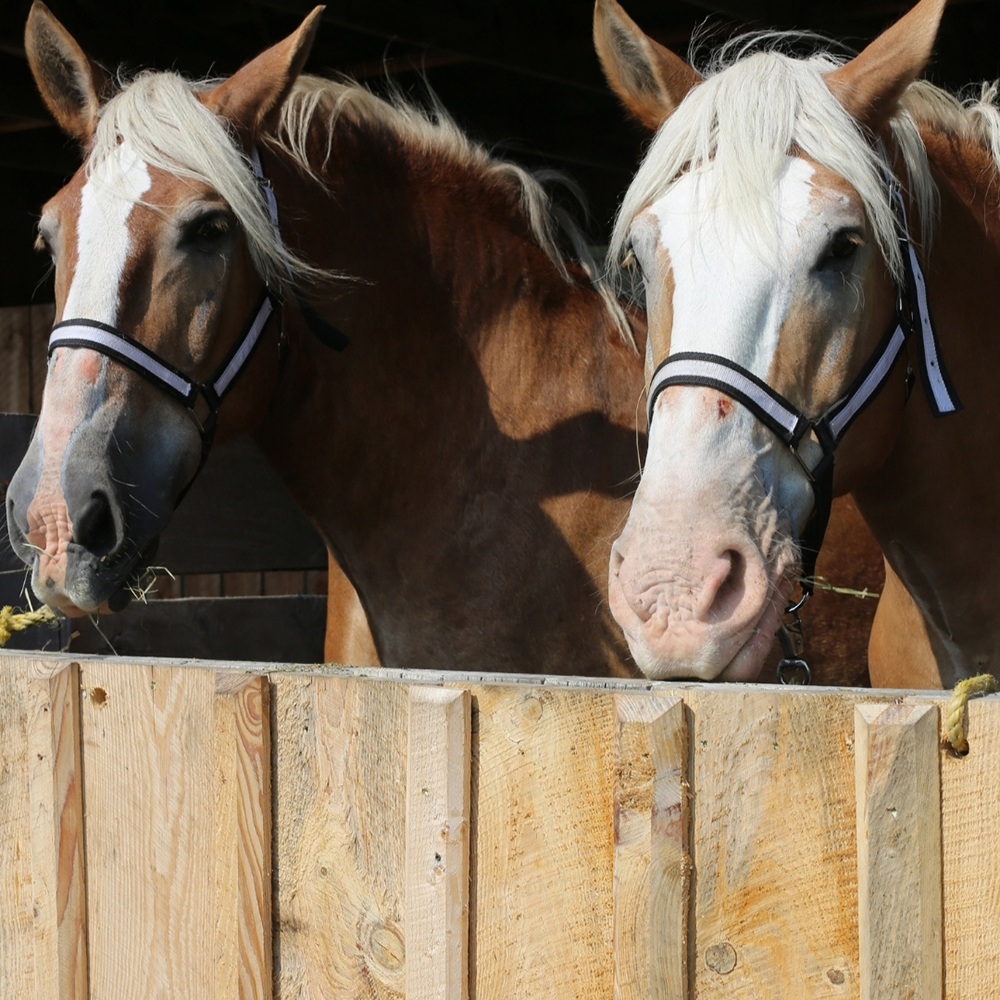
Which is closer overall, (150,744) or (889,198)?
(150,744)

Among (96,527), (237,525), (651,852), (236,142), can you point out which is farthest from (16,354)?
(651,852)

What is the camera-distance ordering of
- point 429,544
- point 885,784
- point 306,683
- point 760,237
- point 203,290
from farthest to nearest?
1. point 429,544
2. point 203,290
3. point 760,237
4. point 306,683
5. point 885,784

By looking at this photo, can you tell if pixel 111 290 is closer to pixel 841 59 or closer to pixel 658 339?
pixel 658 339

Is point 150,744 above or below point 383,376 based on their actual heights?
below

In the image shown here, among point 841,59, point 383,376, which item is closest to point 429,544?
point 383,376

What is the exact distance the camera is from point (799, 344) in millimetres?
1748

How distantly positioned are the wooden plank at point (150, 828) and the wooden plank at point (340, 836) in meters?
0.10

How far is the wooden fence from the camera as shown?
107cm

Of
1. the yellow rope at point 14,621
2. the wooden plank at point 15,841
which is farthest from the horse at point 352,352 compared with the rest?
the wooden plank at point 15,841

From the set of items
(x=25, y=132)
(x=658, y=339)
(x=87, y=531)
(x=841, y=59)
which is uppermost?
(x=25, y=132)

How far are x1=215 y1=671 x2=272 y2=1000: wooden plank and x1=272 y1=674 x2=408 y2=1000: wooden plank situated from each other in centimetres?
2

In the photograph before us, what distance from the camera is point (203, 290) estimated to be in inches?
90.4

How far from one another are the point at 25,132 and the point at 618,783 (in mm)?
5974

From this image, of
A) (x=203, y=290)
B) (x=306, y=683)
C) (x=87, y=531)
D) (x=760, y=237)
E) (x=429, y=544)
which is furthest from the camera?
(x=429, y=544)
